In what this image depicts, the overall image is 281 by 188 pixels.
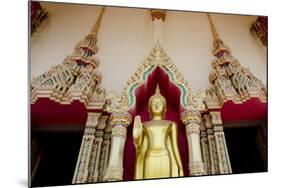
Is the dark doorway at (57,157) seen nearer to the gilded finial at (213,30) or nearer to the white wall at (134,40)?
the white wall at (134,40)

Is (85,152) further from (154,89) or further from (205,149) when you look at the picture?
(205,149)

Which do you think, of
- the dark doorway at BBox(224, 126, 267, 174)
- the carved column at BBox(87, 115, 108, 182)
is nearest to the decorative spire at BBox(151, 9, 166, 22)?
the carved column at BBox(87, 115, 108, 182)

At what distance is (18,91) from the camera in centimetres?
241

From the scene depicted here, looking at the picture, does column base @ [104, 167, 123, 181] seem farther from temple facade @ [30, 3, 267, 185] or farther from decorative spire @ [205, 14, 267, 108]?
Answer: decorative spire @ [205, 14, 267, 108]

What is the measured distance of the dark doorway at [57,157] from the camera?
2.42 metres

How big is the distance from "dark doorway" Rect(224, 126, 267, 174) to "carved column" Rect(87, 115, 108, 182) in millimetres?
882

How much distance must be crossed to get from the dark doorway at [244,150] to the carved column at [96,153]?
88 centimetres

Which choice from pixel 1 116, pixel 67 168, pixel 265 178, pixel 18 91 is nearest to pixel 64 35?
pixel 18 91

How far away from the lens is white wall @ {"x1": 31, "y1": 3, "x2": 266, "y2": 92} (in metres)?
2.49

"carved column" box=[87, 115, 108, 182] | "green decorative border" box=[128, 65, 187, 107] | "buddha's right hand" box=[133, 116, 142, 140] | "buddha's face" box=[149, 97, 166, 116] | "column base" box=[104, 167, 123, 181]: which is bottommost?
"column base" box=[104, 167, 123, 181]

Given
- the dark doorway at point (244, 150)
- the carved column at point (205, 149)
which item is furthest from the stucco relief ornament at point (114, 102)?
the dark doorway at point (244, 150)

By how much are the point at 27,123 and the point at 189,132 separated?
1065mm

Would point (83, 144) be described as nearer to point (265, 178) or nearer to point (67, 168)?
point (67, 168)

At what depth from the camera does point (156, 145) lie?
2637 mm
